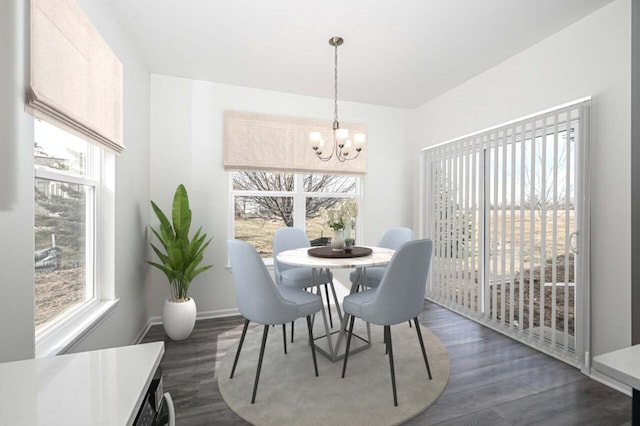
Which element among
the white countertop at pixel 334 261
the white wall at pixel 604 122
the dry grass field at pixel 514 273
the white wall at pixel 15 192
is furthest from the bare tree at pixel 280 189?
the white wall at pixel 15 192

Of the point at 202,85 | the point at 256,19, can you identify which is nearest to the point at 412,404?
the point at 256,19

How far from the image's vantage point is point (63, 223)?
1.87 m

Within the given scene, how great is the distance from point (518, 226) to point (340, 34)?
7.69 ft

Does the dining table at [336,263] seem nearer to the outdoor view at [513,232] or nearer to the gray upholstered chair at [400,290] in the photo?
the gray upholstered chair at [400,290]

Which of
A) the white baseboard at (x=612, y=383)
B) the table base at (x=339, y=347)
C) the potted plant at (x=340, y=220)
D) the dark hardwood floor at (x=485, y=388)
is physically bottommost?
the dark hardwood floor at (x=485, y=388)

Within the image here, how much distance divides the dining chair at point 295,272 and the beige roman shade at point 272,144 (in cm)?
90

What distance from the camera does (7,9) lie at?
122 cm

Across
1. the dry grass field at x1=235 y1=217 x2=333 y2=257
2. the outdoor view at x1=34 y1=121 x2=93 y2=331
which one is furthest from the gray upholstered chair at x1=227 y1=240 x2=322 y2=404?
the dry grass field at x1=235 y1=217 x2=333 y2=257

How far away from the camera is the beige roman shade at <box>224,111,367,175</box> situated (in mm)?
3641

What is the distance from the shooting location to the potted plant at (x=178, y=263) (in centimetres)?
290

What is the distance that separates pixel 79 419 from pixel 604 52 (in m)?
3.39

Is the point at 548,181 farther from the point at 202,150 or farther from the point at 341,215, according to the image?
the point at 202,150

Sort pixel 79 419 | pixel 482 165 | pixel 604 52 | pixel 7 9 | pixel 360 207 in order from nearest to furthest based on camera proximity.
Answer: pixel 79 419
pixel 7 9
pixel 604 52
pixel 482 165
pixel 360 207

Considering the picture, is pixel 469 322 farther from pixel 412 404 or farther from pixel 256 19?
pixel 256 19
